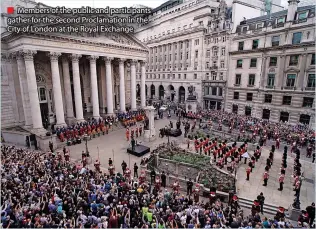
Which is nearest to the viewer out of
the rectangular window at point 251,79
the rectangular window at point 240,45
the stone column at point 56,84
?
the stone column at point 56,84

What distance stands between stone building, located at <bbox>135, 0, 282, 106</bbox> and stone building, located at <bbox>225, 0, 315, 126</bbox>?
11.2 ft

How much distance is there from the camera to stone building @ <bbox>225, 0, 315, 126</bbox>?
29.3 meters

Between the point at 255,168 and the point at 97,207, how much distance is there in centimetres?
1487

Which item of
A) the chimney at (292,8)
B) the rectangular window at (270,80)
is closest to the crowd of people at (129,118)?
the rectangular window at (270,80)

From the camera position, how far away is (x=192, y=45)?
48.0m

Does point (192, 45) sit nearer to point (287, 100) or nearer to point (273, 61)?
point (273, 61)

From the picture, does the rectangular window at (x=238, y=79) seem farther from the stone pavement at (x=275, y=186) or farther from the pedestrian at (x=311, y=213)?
the pedestrian at (x=311, y=213)

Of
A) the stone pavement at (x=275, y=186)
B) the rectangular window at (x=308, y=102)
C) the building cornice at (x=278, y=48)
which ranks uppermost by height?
the building cornice at (x=278, y=48)

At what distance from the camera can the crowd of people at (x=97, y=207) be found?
9398mm

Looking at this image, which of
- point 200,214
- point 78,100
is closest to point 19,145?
point 78,100

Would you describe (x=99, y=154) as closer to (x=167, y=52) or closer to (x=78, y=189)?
(x=78, y=189)

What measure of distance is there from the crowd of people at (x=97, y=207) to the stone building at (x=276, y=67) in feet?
86.9

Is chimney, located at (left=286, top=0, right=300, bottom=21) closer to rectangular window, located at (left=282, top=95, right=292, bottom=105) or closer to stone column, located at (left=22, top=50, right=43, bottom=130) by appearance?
rectangular window, located at (left=282, top=95, right=292, bottom=105)

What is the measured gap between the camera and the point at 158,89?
205 feet
